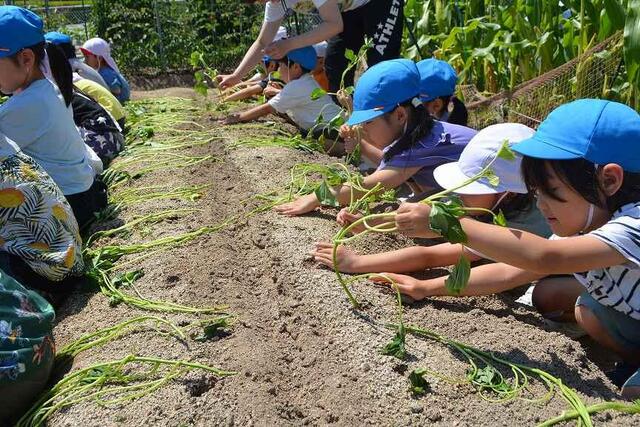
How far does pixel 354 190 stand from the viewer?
3316mm

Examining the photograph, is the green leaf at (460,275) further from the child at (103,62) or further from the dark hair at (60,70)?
the child at (103,62)

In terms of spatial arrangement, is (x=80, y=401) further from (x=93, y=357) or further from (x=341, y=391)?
(x=341, y=391)

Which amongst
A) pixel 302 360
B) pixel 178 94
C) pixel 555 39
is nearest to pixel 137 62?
pixel 178 94

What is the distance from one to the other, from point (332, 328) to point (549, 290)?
2.65 ft

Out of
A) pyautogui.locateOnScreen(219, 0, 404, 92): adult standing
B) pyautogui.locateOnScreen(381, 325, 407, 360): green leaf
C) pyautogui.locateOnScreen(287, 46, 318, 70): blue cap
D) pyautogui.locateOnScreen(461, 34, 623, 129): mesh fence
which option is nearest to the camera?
pyautogui.locateOnScreen(381, 325, 407, 360): green leaf

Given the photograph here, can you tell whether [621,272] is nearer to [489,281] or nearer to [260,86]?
[489,281]

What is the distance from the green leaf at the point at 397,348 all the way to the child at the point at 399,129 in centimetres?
105

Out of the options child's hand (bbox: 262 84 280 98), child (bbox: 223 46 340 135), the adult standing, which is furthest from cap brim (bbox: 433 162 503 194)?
child's hand (bbox: 262 84 280 98)

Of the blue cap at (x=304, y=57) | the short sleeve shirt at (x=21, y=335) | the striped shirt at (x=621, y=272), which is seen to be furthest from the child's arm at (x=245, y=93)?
the striped shirt at (x=621, y=272)

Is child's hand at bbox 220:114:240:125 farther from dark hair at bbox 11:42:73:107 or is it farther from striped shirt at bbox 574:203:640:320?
striped shirt at bbox 574:203:640:320

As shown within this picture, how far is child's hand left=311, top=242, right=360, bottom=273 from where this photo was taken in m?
2.75

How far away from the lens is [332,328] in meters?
2.48

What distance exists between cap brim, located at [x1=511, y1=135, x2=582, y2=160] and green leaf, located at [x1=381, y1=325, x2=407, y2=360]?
0.63 meters

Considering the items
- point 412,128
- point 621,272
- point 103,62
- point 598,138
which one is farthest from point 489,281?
point 103,62
